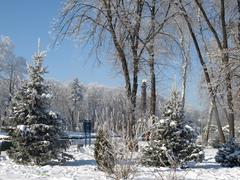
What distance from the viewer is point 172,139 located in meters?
13.9

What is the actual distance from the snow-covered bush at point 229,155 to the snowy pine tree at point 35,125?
5.26m

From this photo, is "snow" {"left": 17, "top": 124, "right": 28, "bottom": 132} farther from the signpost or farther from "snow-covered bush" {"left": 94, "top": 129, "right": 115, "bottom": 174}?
the signpost

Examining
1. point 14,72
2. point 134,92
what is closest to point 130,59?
point 134,92

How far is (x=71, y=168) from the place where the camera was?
12.9m

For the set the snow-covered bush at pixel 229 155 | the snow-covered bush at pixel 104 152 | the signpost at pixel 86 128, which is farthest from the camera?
the signpost at pixel 86 128

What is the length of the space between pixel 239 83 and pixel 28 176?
14.1 m

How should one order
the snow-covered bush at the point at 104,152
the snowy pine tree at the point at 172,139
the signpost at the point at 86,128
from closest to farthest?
the snow-covered bush at the point at 104,152 → the snowy pine tree at the point at 172,139 → the signpost at the point at 86,128

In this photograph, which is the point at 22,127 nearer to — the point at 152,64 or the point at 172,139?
the point at 172,139

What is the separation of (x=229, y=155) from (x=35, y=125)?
21.3 feet

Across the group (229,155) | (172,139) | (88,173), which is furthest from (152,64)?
(88,173)

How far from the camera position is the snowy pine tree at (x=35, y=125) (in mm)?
13828

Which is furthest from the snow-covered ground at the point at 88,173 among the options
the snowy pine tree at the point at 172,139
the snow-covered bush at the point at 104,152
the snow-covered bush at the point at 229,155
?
the snowy pine tree at the point at 172,139

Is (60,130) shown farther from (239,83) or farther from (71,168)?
(239,83)

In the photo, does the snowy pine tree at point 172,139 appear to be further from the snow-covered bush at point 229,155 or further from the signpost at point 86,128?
the signpost at point 86,128
